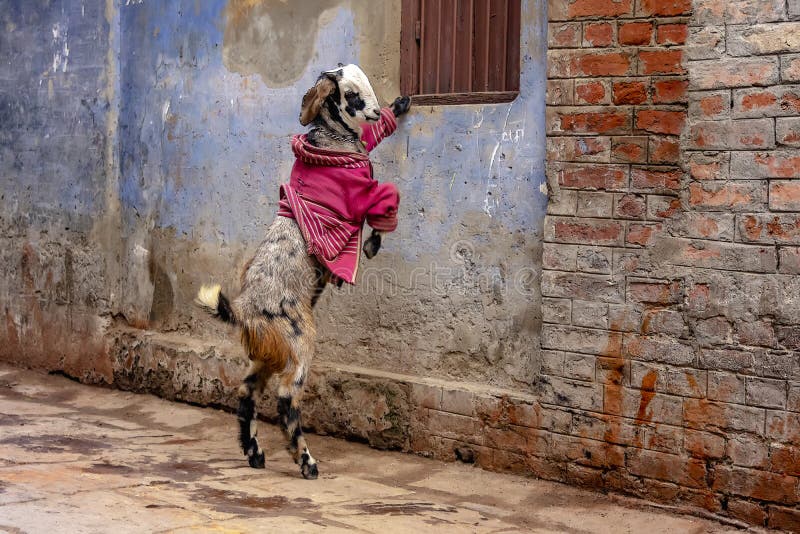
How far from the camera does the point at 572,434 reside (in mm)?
4926

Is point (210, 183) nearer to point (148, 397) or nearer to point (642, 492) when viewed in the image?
point (148, 397)

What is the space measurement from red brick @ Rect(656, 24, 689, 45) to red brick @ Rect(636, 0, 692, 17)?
52 millimetres

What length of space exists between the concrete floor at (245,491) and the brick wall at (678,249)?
0.31 metres

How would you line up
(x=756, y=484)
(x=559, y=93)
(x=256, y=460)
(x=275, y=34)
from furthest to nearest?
(x=275, y=34)
(x=256, y=460)
(x=559, y=93)
(x=756, y=484)

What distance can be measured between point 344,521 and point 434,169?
6.66 ft

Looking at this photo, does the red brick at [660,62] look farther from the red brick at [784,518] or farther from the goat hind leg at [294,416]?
the goat hind leg at [294,416]

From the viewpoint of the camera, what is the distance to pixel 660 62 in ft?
15.1

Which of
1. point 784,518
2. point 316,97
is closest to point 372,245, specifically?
point 316,97

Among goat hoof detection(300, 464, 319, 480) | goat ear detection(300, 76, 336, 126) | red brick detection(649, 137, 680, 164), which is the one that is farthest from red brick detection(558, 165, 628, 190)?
goat hoof detection(300, 464, 319, 480)

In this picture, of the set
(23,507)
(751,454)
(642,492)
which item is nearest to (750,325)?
(751,454)

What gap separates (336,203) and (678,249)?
5.36 feet

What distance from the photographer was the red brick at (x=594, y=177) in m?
4.75

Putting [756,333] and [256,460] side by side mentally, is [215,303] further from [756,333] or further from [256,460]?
[756,333]

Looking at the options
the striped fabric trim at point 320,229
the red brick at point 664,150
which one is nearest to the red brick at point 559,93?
the red brick at point 664,150
